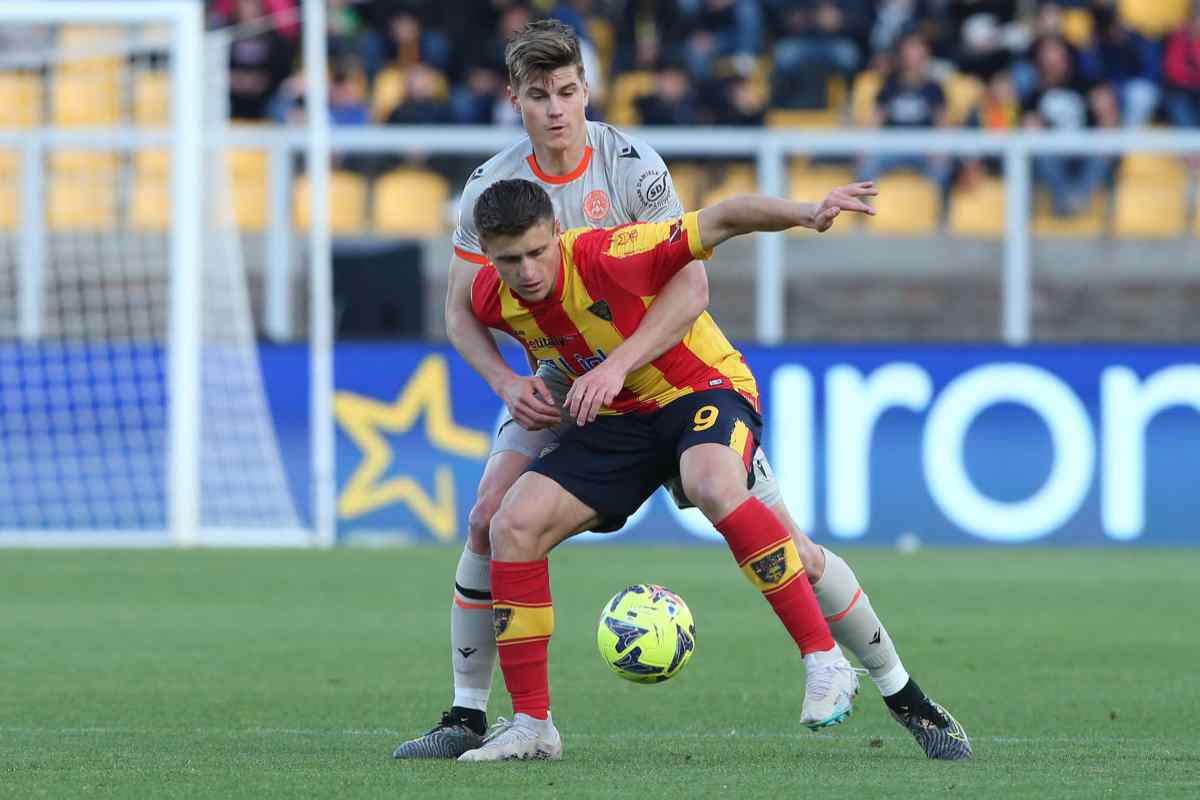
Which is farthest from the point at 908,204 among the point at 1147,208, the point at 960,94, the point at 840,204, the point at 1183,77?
the point at 840,204

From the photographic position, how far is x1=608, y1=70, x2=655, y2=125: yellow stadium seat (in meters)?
18.8

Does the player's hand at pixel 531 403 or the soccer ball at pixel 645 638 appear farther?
the player's hand at pixel 531 403

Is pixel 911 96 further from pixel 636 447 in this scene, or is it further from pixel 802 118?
pixel 636 447

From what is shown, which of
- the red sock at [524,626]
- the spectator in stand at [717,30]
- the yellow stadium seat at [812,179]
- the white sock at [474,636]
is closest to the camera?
the red sock at [524,626]

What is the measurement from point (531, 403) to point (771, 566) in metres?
0.84

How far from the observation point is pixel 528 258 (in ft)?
19.7

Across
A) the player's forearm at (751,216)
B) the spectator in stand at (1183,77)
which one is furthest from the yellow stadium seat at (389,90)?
the player's forearm at (751,216)

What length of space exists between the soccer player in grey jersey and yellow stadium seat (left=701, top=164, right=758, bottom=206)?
9.34 m

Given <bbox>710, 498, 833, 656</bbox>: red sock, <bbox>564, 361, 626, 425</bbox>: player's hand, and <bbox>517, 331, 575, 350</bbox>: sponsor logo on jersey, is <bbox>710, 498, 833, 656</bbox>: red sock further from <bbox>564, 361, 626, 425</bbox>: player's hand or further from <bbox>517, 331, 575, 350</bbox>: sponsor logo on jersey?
<bbox>517, 331, 575, 350</bbox>: sponsor logo on jersey

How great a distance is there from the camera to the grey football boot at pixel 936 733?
6102mm

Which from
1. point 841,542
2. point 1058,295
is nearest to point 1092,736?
point 841,542

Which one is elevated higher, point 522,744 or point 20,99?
point 20,99

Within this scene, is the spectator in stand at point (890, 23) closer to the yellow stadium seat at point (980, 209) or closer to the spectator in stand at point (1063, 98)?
the spectator in stand at point (1063, 98)

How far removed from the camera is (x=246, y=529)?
15.1m
